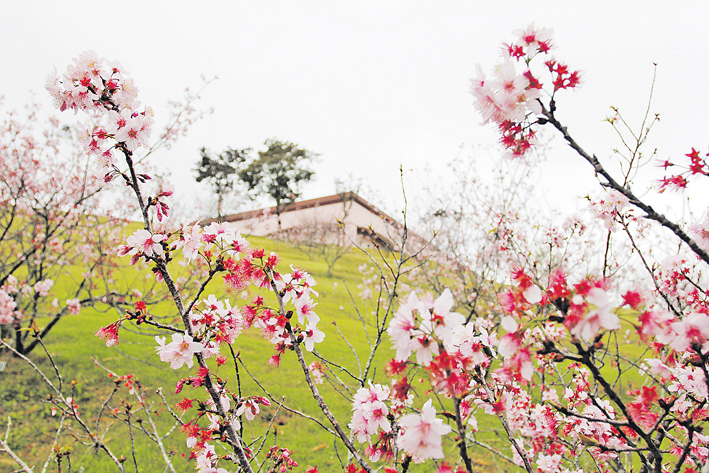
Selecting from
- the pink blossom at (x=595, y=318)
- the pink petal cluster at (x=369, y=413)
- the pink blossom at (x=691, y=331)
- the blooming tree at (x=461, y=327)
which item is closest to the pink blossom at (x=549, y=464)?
the blooming tree at (x=461, y=327)

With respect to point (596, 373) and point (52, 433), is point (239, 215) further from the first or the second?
point (596, 373)

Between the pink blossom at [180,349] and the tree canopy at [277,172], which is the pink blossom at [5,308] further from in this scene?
the tree canopy at [277,172]

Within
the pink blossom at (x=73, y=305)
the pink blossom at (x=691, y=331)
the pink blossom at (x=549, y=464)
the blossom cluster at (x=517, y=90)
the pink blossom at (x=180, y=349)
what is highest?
the pink blossom at (x=73, y=305)

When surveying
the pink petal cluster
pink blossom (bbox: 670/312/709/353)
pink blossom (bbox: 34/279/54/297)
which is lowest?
the pink petal cluster

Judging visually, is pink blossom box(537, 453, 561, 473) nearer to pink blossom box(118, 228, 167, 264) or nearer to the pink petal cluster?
the pink petal cluster

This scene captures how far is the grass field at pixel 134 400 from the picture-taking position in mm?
3754

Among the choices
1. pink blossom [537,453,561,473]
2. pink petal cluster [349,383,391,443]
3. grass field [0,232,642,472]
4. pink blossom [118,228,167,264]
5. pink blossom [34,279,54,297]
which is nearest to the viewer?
pink petal cluster [349,383,391,443]

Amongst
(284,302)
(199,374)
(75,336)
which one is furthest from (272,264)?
(75,336)

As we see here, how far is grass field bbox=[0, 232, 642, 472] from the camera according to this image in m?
3.75

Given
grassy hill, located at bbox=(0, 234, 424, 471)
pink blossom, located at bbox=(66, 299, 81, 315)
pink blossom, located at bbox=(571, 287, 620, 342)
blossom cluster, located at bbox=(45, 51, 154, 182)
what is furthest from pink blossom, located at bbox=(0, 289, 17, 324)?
pink blossom, located at bbox=(571, 287, 620, 342)

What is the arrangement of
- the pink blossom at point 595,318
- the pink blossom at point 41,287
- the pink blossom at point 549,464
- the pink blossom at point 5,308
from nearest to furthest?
1. the pink blossom at point 595,318
2. the pink blossom at point 549,464
3. the pink blossom at point 5,308
4. the pink blossom at point 41,287

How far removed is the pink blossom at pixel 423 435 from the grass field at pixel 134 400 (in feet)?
6.06

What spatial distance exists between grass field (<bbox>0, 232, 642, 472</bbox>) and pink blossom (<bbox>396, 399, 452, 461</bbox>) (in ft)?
6.06

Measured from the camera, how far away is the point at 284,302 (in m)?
1.54
